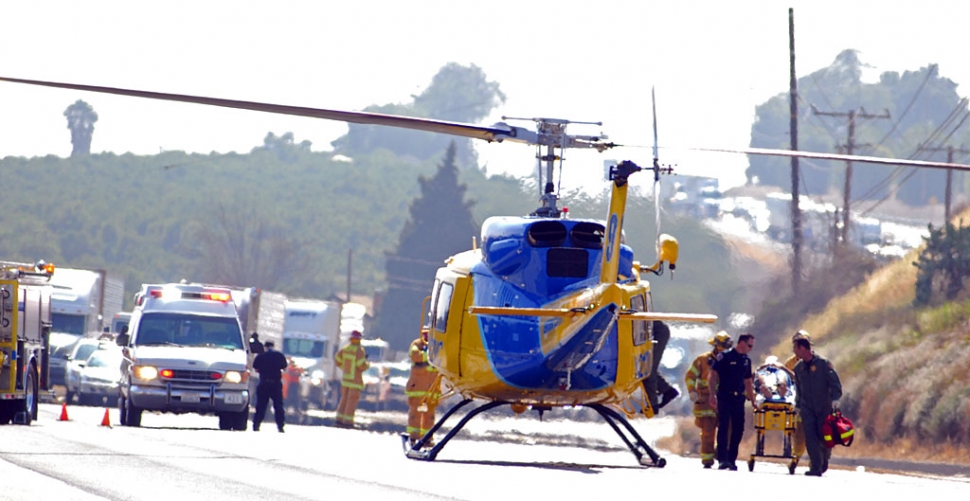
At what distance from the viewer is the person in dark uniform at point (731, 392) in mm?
18859

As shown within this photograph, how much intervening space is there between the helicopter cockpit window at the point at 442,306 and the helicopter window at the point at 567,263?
1720mm

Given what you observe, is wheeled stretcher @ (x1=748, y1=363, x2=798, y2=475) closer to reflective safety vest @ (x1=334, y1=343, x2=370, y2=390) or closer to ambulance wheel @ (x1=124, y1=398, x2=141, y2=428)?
reflective safety vest @ (x1=334, y1=343, x2=370, y2=390)

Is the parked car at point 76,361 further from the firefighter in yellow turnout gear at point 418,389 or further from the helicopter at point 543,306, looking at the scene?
Result: the helicopter at point 543,306

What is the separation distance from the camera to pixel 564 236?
15.5 metres

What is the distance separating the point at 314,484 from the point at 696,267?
1263 inches

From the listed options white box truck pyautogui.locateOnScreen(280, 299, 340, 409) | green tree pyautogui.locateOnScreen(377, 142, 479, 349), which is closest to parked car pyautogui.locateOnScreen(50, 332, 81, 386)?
white box truck pyautogui.locateOnScreen(280, 299, 340, 409)

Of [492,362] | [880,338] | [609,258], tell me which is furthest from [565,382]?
[880,338]

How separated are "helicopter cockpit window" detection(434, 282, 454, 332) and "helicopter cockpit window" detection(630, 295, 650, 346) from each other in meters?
2.08

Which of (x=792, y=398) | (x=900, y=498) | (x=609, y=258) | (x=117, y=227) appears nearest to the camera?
(x=900, y=498)

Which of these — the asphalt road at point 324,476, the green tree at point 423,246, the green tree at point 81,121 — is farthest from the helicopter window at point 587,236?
the green tree at point 81,121

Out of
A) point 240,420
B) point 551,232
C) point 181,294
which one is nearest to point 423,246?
point 181,294

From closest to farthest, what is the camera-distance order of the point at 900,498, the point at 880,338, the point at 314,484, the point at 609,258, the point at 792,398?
the point at 900,498
the point at 314,484
the point at 609,258
the point at 792,398
the point at 880,338

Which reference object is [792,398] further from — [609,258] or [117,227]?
[117,227]

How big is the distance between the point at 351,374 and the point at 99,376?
519 inches
